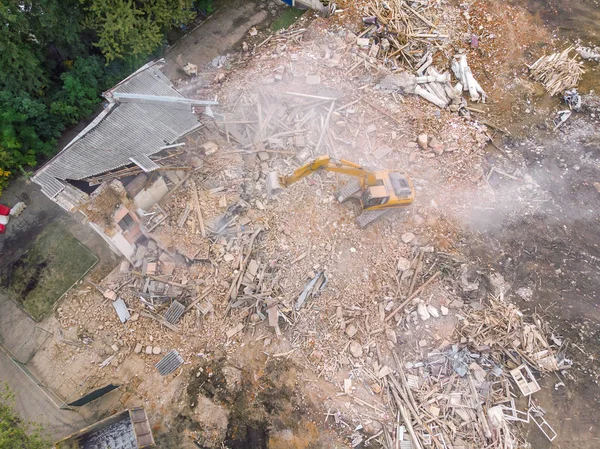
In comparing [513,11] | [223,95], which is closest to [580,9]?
[513,11]

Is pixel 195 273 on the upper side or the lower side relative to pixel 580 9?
upper

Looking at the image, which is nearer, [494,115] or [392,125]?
[392,125]

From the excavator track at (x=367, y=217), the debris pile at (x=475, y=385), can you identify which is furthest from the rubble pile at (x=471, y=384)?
the excavator track at (x=367, y=217)

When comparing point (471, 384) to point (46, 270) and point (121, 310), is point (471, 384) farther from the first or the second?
point (46, 270)

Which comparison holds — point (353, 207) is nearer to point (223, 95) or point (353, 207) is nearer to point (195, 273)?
point (195, 273)

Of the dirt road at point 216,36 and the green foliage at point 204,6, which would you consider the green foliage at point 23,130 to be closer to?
the dirt road at point 216,36

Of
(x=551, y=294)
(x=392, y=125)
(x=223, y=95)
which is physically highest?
(x=223, y=95)

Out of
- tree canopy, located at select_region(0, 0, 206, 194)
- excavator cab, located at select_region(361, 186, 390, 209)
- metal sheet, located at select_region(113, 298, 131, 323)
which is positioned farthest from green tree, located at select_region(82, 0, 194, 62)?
excavator cab, located at select_region(361, 186, 390, 209)
